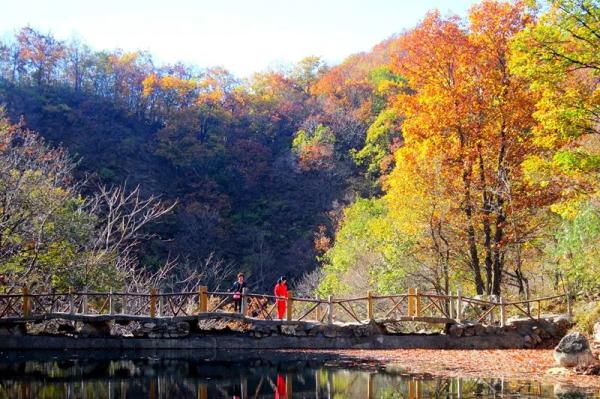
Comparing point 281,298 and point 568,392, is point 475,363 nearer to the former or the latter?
point 568,392

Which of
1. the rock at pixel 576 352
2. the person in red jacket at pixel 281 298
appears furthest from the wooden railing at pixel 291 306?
the rock at pixel 576 352

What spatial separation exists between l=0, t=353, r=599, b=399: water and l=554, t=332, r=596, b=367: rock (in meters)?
1.78

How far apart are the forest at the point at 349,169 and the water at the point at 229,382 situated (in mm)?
5926

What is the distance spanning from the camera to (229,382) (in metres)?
13.2

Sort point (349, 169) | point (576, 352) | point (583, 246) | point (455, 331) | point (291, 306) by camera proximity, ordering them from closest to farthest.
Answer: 1. point (576, 352)
2. point (583, 246)
3. point (291, 306)
4. point (455, 331)
5. point (349, 169)

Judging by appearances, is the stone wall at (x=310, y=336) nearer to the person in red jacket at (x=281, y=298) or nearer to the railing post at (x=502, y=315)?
the railing post at (x=502, y=315)

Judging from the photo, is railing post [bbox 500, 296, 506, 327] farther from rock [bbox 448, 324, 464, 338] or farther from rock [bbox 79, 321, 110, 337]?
rock [bbox 79, 321, 110, 337]

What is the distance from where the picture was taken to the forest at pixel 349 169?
60.0 feet

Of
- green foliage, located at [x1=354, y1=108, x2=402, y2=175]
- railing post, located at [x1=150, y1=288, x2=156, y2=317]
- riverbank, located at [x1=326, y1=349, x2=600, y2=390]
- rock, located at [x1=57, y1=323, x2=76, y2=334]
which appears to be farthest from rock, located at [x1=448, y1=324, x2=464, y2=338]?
green foliage, located at [x1=354, y1=108, x2=402, y2=175]

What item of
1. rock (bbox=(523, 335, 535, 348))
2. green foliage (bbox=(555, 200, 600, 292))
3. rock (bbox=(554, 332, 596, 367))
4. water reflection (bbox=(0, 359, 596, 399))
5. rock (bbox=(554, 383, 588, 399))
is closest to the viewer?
rock (bbox=(554, 383, 588, 399))

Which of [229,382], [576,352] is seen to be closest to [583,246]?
[576,352]

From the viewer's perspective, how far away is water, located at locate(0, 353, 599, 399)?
1172cm

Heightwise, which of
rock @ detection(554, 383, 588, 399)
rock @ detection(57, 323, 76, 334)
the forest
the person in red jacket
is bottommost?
rock @ detection(554, 383, 588, 399)

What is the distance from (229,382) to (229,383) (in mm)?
127
